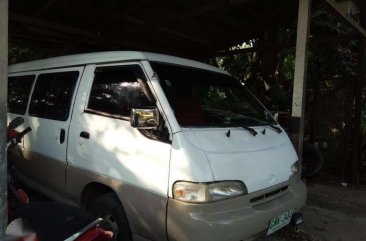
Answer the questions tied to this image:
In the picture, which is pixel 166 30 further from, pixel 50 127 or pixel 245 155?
pixel 245 155

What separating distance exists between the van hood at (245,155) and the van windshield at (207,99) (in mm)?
163

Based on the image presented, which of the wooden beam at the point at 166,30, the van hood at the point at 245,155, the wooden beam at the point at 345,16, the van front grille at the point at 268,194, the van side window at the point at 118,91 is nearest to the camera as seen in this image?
the van hood at the point at 245,155

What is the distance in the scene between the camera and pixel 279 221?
345cm

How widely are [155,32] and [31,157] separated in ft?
14.9

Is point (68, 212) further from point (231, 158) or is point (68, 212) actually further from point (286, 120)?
point (286, 120)

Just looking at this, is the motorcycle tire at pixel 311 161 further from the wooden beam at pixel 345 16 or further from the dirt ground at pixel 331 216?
the wooden beam at pixel 345 16

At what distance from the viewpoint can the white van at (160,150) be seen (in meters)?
2.95

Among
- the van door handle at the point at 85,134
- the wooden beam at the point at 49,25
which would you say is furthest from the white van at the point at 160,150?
the wooden beam at the point at 49,25

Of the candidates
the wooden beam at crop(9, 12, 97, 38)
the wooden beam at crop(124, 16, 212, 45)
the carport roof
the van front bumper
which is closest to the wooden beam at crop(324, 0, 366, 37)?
the carport roof

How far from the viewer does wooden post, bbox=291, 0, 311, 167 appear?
4781 millimetres

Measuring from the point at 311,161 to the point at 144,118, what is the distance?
3.81m

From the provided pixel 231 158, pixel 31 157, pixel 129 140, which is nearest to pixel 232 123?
pixel 231 158

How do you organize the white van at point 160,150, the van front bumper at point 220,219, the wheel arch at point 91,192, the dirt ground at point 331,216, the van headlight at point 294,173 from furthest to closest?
the dirt ground at point 331,216 → the van headlight at point 294,173 → the wheel arch at point 91,192 → the white van at point 160,150 → the van front bumper at point 220,219

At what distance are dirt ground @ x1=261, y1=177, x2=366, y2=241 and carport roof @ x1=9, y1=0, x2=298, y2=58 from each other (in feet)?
10.4
